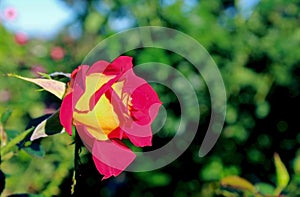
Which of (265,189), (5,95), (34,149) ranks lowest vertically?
(5,95)

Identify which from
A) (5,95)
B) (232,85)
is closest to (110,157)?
(232,85)

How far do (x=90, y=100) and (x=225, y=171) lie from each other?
1.30 m

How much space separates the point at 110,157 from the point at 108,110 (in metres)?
0.06

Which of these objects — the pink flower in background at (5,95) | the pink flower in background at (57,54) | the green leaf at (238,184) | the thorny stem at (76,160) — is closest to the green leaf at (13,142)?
the thorny stem at (76,160)

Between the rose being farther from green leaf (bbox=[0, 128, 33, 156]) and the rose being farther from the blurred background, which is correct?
the blurred background

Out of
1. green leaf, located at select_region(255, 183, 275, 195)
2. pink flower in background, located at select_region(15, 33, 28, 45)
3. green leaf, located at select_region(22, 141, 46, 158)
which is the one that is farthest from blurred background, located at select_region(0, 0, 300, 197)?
pink flower in background, located at select_region(15, 33, 28, 45)

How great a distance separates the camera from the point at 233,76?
75.4 inches

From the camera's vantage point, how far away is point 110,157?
657mm

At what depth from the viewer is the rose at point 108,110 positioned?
0.64m

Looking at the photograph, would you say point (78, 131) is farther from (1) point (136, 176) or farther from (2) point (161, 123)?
(1) point (136, 176)

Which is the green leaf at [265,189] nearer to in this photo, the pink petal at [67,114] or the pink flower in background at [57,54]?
the pink petal at [67,114]

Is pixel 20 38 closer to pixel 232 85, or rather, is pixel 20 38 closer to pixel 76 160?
pixel 232 85

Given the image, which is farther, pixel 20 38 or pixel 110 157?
pixel 20 38

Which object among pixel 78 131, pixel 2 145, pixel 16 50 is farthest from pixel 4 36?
pixel 78 131
